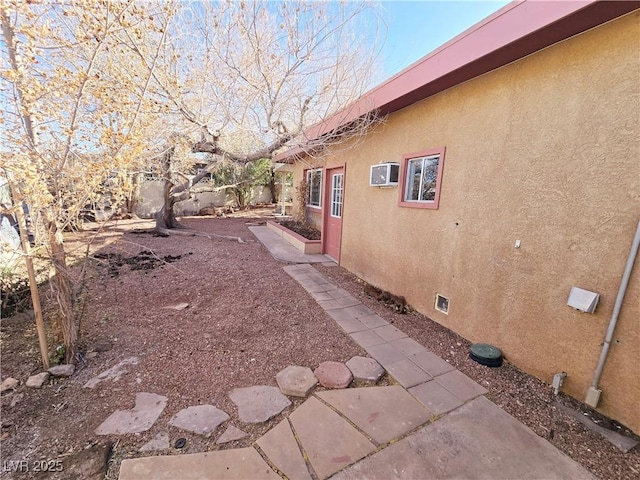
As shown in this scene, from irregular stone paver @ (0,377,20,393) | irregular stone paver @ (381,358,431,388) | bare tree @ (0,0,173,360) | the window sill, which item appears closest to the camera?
bare tree @ (0,0,173,360)

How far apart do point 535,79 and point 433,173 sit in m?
1.49

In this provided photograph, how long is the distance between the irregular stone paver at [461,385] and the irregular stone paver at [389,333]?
2.46 ft

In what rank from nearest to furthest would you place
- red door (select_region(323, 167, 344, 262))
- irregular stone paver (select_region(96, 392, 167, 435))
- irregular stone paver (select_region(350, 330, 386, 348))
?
irregular stone paver (select_region(96, 392, 167, 435)), irregular stone paver (select_region(350, 330, 386, 348)), red door (select_region(323, 167, 344, 262))

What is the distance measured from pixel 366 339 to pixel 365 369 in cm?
60

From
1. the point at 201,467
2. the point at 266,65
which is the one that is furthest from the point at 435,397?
the point at 266,65

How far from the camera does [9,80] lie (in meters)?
2.02

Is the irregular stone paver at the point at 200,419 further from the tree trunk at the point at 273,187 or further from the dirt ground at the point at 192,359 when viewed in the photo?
the tree trunk at the point at 273,187

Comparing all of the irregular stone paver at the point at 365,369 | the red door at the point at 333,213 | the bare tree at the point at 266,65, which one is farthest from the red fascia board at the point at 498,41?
the irregular stone paver at the point at 365,369

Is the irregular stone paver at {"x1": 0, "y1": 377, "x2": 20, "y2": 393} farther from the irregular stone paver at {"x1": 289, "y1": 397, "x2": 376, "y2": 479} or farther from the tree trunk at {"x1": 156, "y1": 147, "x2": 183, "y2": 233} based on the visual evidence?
the tree trunk at {"x1": 156, "y1": 147, "x2": 183, "y2": 233}

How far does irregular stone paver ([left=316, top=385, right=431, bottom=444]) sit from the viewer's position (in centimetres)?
203

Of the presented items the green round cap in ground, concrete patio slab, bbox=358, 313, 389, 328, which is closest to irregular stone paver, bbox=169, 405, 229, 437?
concrete patio slab, bbox=358, 313, 389, 328

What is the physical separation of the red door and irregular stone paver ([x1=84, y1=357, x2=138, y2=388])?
4625 millimetres

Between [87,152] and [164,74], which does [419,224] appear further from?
[164,74]

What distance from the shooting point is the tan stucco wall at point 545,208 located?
2.10 metres
